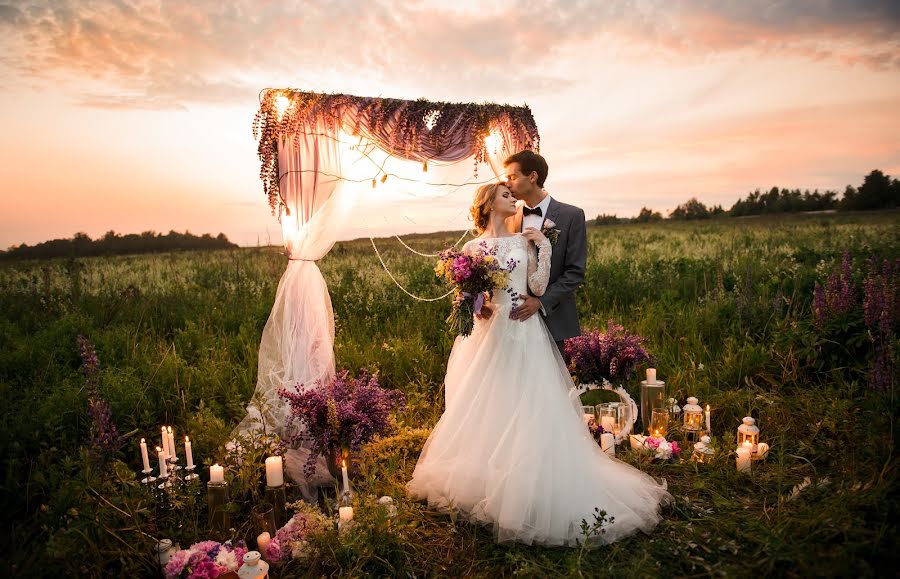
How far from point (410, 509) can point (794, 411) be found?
13.0 feet

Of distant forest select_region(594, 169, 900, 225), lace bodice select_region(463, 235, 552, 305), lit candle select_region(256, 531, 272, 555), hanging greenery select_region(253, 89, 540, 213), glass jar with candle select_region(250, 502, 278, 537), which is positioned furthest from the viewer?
distant forest select_region(594, 169, 900, 225)

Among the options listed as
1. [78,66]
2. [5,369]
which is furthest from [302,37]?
[5,369]

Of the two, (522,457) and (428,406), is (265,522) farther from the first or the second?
(428,406)

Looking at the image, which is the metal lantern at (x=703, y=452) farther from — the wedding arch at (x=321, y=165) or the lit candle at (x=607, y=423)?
the wedding arch at (x=321, y=165)

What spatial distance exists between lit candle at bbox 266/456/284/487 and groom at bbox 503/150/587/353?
2243mm

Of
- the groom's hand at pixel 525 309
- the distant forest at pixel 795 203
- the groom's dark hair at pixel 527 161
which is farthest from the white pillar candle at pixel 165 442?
the distant forest at pixel 795 203

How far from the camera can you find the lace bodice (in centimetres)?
371

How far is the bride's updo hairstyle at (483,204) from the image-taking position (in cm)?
380

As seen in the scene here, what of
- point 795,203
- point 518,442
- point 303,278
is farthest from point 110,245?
point 795,203

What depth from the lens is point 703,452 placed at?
418 cm

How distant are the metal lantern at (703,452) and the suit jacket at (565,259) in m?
1.46

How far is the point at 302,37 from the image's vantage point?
5570 mm

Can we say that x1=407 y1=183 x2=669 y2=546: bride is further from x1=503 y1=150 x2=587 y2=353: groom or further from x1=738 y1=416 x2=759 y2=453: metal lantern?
x1=738 y1=416 x2=759 y2=453: metal lantern

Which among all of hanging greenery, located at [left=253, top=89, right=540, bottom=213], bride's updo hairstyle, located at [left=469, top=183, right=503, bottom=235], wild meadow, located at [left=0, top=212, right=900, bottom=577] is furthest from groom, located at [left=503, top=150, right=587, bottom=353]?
wild meadow, located at [left=0, top=212, right=900, bottom=577]
